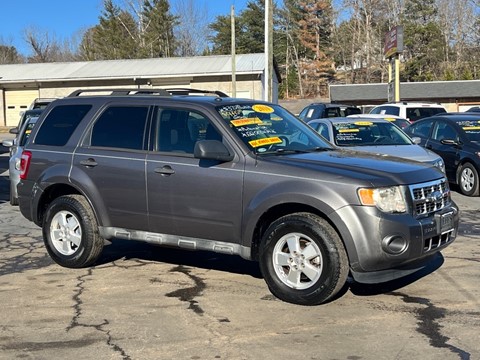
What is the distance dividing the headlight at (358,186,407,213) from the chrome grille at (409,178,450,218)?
14 centimetres

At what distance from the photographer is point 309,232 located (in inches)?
222

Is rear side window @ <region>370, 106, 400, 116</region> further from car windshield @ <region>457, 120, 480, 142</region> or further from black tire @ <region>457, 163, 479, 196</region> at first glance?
black tire @ <region>457, 163, 479, 196</region>

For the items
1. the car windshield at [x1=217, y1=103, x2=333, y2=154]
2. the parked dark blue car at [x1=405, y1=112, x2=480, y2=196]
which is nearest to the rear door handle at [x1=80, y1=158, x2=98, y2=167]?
the car windshield at [x1=217, y1=103, x2=333, y2=154]

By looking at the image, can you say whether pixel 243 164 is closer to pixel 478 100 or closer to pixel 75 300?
pixel 75 300

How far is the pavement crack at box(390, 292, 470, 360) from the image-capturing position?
4.66m

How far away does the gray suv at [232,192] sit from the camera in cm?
552

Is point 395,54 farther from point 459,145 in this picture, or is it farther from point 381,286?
point 381,286

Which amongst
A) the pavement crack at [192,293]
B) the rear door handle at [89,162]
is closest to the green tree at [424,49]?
the rear door handle at [89,162]

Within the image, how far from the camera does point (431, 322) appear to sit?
5.25m

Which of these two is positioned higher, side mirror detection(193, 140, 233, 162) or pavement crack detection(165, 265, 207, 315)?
side mirror detection(193, 140, 233, 162)

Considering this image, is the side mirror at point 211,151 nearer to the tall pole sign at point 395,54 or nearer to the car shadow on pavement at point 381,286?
the car shadow on pavement at point 381,286

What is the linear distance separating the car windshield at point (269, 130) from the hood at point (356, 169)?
0.76ft

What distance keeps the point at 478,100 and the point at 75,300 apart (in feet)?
149

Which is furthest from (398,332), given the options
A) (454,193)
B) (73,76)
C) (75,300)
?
(73,76)
